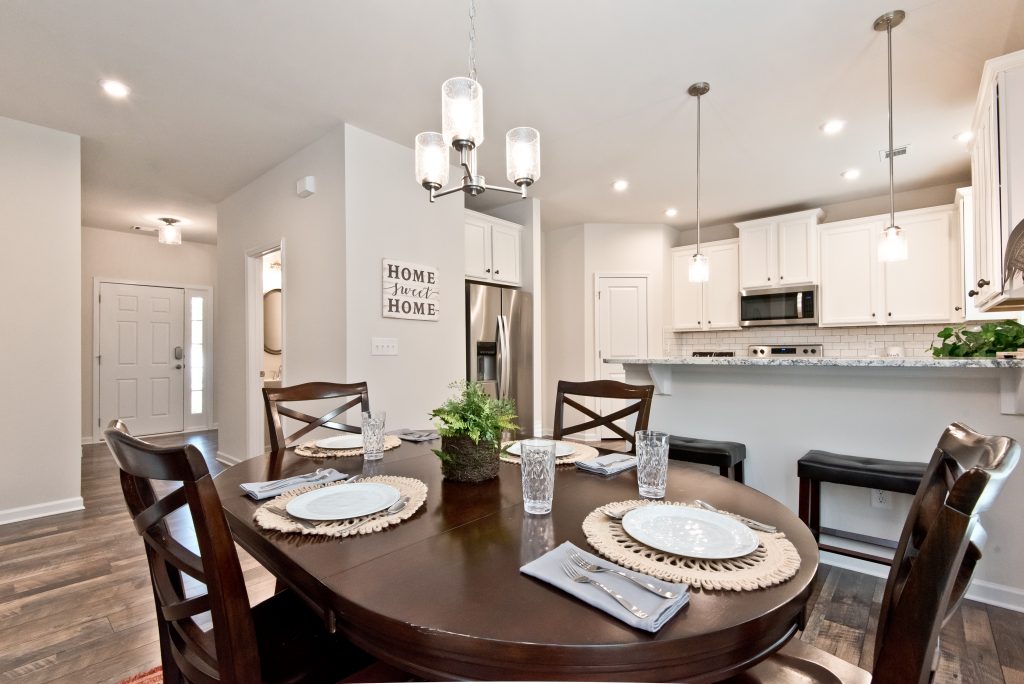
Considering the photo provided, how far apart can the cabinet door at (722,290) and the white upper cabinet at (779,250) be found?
0.12 metres

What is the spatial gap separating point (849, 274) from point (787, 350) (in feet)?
3.04

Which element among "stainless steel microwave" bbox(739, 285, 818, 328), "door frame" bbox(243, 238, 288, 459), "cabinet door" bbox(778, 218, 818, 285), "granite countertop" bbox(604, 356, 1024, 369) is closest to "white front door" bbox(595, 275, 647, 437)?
"stainless steel microwave" bbox(739, 285, 818, 328)

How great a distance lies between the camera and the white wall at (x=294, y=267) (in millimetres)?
3080

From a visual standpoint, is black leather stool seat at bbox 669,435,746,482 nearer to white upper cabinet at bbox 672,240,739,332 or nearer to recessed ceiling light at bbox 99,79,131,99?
white upper cabinet at bbox 672,240,739,332

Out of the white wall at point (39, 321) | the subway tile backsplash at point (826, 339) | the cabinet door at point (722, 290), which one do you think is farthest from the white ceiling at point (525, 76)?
the subway tile backsplash at point (826, 339)

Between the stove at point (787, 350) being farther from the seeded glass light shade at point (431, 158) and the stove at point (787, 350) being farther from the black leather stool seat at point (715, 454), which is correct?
the seeded glass light shade at point (431, 158)

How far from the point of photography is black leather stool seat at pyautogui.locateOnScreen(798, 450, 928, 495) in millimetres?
1812

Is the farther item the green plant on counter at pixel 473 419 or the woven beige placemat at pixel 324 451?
the woven beige placemat at pixel 324 451

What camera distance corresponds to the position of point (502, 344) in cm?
414

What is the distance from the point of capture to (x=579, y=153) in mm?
3576

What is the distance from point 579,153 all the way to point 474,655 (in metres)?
3.56

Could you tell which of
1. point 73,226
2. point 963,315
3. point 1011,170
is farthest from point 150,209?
point 963,315

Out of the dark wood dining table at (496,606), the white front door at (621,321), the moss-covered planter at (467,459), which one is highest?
the white front door at (621,321)

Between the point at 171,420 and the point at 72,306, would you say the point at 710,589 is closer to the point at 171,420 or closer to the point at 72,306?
the point at 72,306
